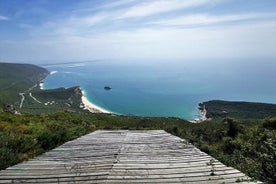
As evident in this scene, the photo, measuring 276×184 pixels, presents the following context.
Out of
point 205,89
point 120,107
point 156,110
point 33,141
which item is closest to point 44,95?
point 120,107

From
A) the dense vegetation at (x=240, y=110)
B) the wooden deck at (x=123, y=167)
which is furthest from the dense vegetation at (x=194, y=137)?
the dense vegetation at (x=240, y=110)

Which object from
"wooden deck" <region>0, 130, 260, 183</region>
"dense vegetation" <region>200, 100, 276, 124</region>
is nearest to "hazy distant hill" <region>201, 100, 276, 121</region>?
"dense vegetation" <region>200, 100, 276, 124</region>

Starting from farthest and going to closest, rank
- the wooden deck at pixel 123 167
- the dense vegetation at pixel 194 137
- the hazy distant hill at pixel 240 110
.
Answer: the hazy distant hill at pixel 240 110 → the dense vegetation at pixel 194 137 → the wooden deck at pixel 123 167

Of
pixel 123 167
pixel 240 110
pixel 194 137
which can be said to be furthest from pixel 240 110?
pixel 123 167

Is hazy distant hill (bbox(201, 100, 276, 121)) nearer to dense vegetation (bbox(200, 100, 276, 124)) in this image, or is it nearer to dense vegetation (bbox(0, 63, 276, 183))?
dense vegetation (bbox(200, 100, 276, 124))

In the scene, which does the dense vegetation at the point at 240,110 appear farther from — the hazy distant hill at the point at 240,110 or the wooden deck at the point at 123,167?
the wooden deck at the point at 123,167

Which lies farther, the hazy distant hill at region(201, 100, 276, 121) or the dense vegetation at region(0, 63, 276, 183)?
the hazy distant hill at region(201, 100, 276, 121)

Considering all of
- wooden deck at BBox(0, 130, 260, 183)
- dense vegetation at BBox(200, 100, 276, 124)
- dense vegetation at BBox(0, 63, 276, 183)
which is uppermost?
wooden deck at BBox(0, 130, 260, 183)

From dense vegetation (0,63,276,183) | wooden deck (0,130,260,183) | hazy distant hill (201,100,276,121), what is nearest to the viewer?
wooden deck (0,130,260,183)

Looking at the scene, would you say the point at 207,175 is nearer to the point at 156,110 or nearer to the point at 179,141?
the point at 179,141
